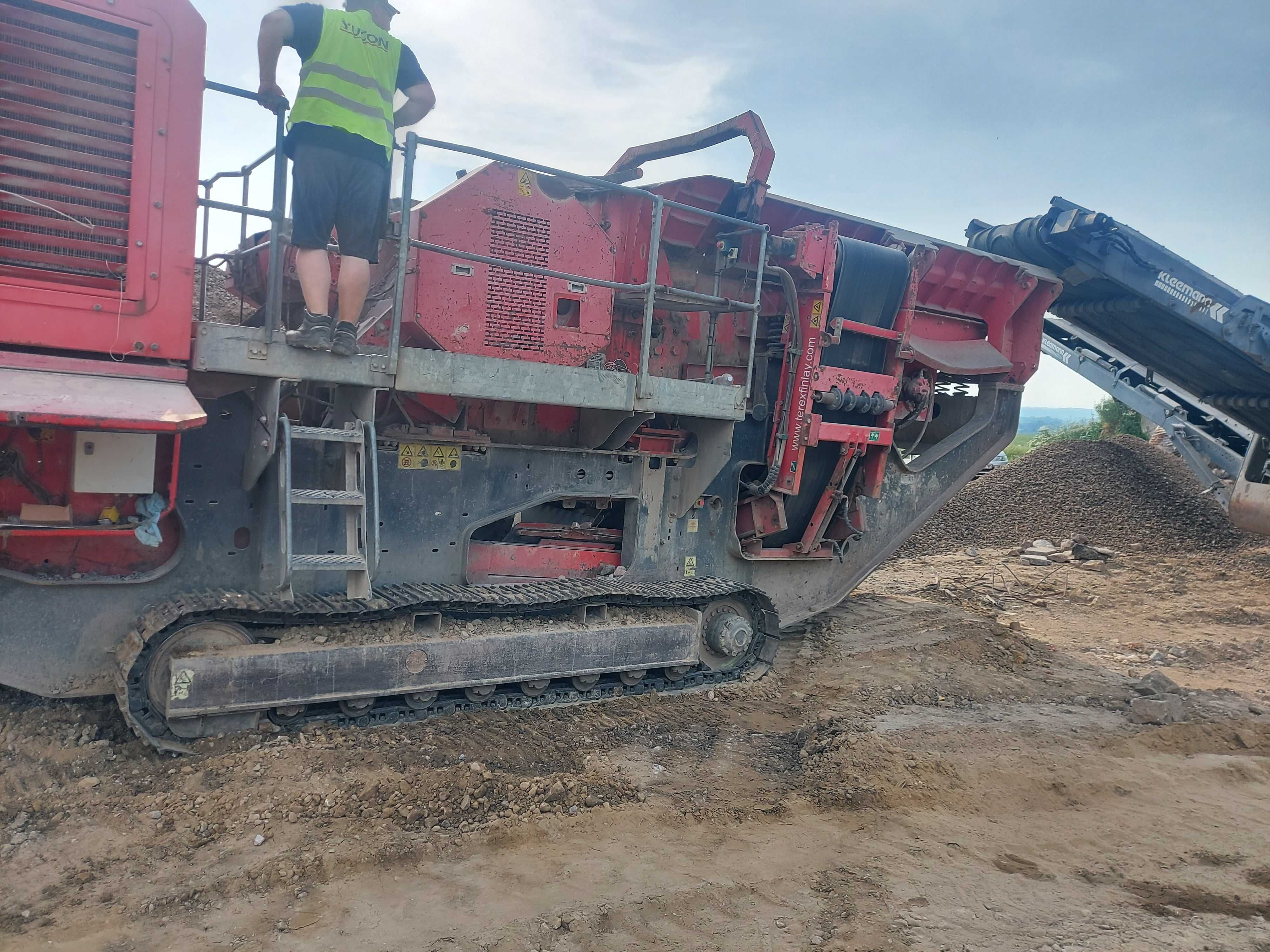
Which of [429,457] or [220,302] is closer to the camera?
[429,457]

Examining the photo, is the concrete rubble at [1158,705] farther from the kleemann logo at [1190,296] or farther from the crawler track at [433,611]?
the kleemann logo at [1190,296]

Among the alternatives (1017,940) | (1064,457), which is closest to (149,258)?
(1017,940)

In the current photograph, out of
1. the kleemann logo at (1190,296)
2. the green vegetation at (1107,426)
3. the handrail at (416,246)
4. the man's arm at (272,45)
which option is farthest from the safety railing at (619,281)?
the green vegetation at (1107,426)

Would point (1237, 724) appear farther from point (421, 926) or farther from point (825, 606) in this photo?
point (421, 926)

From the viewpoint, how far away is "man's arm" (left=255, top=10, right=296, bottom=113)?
403cm

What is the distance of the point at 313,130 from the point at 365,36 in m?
0.53

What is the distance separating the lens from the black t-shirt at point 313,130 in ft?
13.4

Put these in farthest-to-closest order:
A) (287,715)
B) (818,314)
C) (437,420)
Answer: (818,314) < (437,420) < (287,715)

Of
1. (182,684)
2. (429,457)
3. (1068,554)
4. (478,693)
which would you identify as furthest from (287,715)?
(1068,554)

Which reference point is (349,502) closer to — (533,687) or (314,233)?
(314,233)

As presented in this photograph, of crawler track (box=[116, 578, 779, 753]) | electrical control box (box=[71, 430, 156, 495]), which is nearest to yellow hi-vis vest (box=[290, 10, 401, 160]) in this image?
electrical control box (box=[71, 430, 156, 495])

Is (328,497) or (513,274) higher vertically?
(513,274)

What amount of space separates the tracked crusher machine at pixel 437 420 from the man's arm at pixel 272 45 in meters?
0.22

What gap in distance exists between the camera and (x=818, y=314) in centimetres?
616
